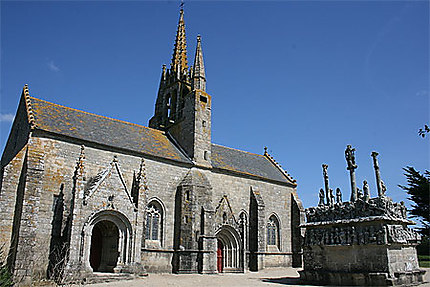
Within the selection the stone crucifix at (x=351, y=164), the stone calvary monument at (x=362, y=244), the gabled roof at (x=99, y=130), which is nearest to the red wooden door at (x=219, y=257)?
the gabled roof at (x=99, y=130)

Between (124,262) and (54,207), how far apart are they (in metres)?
4.78

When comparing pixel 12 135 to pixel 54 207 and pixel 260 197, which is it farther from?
pixel 260 197

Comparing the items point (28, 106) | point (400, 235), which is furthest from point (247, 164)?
point (28, 106)

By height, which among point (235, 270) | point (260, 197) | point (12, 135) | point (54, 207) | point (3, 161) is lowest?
point (235, 270)

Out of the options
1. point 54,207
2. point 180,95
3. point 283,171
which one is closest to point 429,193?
point 283,171

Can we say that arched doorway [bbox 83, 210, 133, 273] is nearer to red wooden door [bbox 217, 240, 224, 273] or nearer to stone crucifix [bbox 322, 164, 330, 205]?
red wooden door [bbox 217, 240, 224, 273]

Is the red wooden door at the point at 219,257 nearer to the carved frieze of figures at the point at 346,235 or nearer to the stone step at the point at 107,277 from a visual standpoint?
the stone step at the point at 107,277

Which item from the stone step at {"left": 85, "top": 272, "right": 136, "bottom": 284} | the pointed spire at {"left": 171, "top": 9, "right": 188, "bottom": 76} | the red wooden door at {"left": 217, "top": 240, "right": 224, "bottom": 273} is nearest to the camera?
the stone step at {"left": 85, "top": 272, "right": 136, "bottom": 284}

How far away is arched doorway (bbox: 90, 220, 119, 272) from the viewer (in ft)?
65.3

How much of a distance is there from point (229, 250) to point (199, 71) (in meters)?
14.3

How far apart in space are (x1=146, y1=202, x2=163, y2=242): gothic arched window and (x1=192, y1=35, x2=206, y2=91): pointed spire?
10.5m

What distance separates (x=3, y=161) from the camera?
25.8 metres

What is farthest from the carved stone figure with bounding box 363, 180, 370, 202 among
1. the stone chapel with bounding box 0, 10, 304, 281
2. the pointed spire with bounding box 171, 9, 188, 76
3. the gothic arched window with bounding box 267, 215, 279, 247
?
the pointed spire with bounding box 171, 9, 188, 76

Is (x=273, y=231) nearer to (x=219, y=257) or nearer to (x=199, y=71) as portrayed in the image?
(x=219, y=257)
